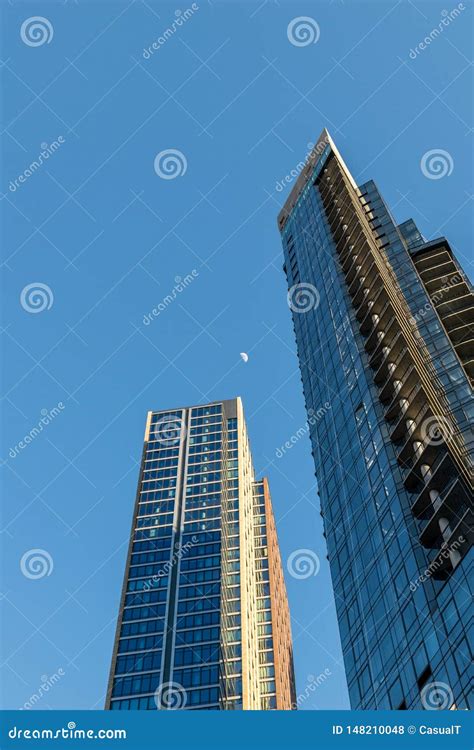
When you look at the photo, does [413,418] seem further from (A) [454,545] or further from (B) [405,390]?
(A) [454,545]

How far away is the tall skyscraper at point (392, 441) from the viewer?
43.9 m

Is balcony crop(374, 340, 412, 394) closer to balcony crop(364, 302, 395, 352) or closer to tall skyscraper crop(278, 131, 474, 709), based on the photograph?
tall skyscraper crop(278, 131, 474, 709)

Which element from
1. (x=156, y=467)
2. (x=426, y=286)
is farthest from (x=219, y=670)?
(x=426, y=286)

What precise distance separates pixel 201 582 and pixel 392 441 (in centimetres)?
7030

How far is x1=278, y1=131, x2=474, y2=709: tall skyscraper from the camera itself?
4388cm

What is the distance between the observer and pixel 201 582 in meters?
118

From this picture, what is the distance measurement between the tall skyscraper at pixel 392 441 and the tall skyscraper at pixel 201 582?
162 feet

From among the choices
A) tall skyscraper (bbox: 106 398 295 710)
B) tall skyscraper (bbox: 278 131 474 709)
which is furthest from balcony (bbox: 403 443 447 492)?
tall skyscraper (bbox: 106 398 295 710)

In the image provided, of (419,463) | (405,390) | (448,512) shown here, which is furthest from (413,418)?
(448,512)

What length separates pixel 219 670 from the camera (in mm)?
104750

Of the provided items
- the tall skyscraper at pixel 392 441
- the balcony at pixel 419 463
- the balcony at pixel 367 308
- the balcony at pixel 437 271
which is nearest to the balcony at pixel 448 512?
the tall skyscraper at pixel 392 441

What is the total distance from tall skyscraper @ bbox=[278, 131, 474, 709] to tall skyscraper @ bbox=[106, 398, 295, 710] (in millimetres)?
49261

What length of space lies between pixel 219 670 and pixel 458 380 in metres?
66.8

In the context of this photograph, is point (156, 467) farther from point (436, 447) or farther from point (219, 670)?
point (436, 447)
